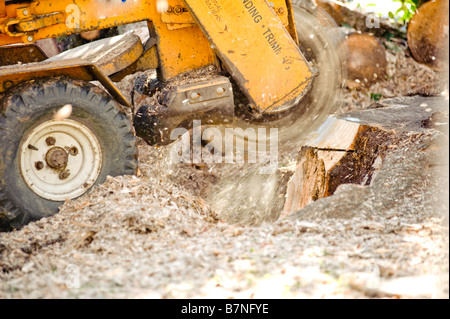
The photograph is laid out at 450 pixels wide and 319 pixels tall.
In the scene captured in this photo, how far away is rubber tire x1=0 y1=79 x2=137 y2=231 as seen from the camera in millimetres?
3441

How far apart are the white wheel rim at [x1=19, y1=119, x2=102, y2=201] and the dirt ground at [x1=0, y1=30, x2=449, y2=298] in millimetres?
146

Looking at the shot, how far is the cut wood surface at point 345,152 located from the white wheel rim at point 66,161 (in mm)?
1658

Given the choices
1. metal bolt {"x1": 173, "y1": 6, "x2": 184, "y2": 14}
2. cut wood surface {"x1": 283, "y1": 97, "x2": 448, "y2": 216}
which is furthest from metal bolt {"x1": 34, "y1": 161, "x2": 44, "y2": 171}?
cut wood surface {"x1": 283, "y1": 97, "x2": 448, "y2": 216}

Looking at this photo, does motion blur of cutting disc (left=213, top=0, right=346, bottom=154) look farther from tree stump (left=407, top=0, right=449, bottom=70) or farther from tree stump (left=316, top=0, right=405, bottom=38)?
tree stump (left=407, top=0, right=449, bottom=70)

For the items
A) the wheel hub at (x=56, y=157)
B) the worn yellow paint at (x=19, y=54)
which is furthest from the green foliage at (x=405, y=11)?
the wheel hub at (x=56, y=157)

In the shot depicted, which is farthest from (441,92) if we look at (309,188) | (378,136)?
(309,188)

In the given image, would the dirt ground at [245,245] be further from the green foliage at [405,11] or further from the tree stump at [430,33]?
the green foliage at [405,11]

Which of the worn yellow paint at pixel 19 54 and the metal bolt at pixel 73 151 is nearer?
the metal bolt at pixel 73 151

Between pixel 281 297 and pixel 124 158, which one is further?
pixel 124 158

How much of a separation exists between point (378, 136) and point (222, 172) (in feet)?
5.00

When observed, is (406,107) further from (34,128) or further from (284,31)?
(34,128)

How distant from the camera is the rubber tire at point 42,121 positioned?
11.3 feet

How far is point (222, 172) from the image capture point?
5.20 meters

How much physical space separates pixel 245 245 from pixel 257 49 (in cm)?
200
